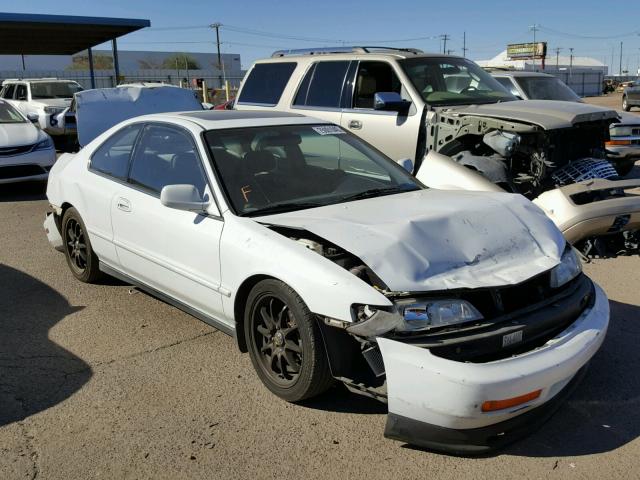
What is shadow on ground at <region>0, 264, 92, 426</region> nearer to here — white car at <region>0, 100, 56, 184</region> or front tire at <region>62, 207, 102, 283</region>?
front tire at <region>62, 207, 102, 283</region>

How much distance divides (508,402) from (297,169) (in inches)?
84.9

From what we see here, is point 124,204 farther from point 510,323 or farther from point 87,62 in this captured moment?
point 87,62

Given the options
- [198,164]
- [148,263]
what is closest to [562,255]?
[198,164]

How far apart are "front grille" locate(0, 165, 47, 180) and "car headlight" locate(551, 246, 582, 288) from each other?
9.04m

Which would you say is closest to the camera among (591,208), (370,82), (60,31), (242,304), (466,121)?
(242,304)

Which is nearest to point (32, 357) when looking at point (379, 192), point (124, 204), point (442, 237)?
point (124, 204)

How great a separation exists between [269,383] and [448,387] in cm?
118

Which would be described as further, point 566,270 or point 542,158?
point 542,158

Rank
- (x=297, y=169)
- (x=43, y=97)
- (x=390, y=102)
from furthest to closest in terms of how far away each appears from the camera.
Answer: (x=43, y=97)
(x=390, y=102)
(x=297, y=169)

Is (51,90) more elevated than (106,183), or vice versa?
(51,90)

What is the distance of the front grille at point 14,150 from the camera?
9.91m

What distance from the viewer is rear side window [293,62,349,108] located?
790cm

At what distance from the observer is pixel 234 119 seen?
14.7 ft

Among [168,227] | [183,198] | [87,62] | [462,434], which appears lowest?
[462,434]
